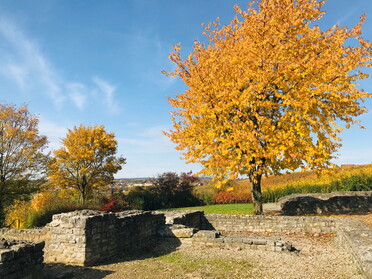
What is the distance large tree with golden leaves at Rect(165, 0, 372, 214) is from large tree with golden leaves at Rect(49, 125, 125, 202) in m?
14.7

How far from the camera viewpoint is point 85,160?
2645cm

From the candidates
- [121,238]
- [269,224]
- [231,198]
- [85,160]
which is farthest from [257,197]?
[85,160]

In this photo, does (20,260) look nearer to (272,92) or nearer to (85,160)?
(272,92)

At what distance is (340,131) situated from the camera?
38.1 ft

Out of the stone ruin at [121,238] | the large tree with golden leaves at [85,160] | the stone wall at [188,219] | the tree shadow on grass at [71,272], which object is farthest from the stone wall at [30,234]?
the large tree with golden leaves at [85,160]

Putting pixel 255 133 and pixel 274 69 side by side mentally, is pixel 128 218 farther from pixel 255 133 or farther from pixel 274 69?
pixel 274 69

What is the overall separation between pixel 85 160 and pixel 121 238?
1898cm

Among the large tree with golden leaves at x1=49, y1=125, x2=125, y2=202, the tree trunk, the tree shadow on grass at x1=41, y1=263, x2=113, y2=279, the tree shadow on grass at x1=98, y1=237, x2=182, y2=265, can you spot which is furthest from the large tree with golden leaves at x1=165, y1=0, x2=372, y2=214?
the large tree with golden leaves at x1=49, y1=125, x2=125, y2=202

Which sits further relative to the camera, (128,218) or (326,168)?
(326,168)

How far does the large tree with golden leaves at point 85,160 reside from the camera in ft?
85.1

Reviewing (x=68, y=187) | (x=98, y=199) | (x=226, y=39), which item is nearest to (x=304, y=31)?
(x=226, y=39)

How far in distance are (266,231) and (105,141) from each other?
1932 centimetres

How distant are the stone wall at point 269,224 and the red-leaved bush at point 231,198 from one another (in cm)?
1407

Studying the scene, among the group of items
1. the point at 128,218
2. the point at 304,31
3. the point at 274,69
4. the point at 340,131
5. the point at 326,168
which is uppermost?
the point at 304,31
